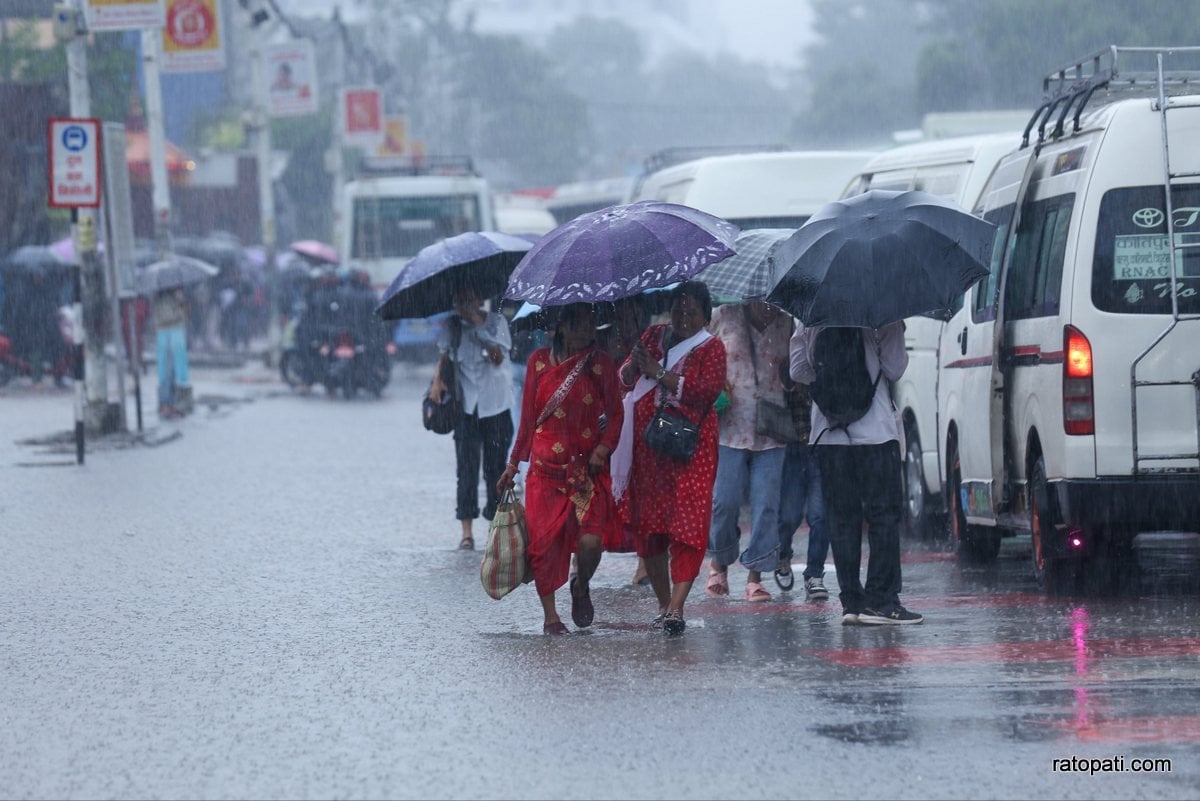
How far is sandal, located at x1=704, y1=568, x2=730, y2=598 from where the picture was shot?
10398 millimetres

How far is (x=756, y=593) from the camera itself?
1012 centimetres

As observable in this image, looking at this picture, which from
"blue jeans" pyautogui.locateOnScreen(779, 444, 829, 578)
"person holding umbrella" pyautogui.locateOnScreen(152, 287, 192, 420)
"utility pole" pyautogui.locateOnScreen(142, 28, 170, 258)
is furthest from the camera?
"utility pole" pyautogui.locateOnScreen(142, 28, 170, 258)

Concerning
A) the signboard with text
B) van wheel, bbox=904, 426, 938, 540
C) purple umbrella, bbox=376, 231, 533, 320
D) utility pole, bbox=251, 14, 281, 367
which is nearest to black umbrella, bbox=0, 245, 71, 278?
utility pole, bbox=251, 14, 281, 367

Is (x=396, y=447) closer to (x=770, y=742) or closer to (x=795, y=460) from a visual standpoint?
(x=795, y=460)

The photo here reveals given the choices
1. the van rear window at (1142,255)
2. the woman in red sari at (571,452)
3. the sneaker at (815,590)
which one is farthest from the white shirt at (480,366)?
the van rear window at (1142,255)

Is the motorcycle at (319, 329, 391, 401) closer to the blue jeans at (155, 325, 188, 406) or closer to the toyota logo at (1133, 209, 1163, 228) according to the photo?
the blue jeans at (155, 325, 188, 406)

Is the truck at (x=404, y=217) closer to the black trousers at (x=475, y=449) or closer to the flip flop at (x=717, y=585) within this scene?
the black trousers at (x=475, y=449)

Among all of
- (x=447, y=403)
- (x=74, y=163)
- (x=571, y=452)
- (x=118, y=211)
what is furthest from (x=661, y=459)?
(x=118, y=211)

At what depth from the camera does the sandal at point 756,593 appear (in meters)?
10.1

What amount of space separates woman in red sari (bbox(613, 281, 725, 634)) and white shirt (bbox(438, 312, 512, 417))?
3.38 m

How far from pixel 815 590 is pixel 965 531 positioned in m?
1.57

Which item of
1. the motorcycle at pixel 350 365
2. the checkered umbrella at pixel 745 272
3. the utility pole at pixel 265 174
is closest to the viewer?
the checkered umbrella at pixel 745 272

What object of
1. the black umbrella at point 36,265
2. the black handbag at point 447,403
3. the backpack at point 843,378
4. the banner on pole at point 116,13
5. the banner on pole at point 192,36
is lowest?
the black handbag at point 447,403

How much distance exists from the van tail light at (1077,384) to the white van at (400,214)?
22572 mm
